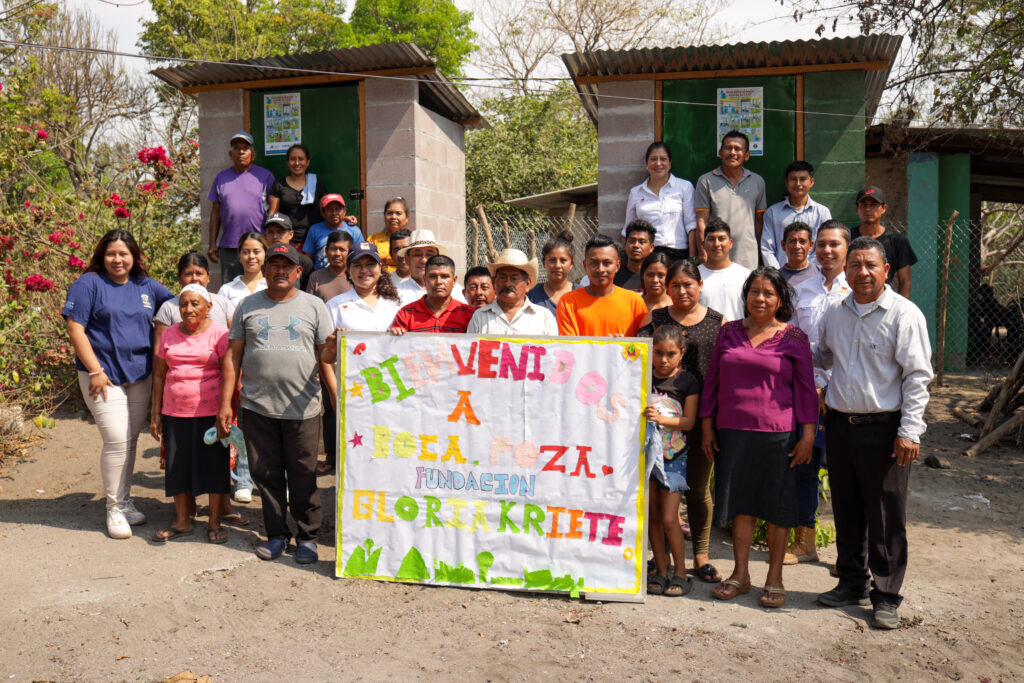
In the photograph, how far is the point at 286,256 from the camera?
4.98 m

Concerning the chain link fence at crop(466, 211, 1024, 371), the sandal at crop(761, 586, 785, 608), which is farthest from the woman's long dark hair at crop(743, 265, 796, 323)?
the chain link fence at crop(466, 211, 1024, 371)

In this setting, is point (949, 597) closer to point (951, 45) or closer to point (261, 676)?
point (261, 676)

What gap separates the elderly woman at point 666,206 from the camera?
6910 millimetres

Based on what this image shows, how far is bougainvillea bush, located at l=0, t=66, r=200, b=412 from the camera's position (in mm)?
8266

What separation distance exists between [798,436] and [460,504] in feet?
6.07

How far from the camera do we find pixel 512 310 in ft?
16.0

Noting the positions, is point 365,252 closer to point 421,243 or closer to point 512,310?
point 421,243

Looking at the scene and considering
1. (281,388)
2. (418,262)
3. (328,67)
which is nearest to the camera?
(281,388)

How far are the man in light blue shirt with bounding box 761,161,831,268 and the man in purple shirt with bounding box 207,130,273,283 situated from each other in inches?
173

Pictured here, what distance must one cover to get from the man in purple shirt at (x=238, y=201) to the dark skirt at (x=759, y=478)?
4930mm

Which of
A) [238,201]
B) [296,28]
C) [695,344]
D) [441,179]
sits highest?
[296,28]

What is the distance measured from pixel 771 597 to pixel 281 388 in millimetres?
2985

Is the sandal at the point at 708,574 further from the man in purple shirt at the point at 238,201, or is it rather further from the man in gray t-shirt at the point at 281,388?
the man in purple shirt at the point at 238,201

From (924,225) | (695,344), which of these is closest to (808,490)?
(695,344)
